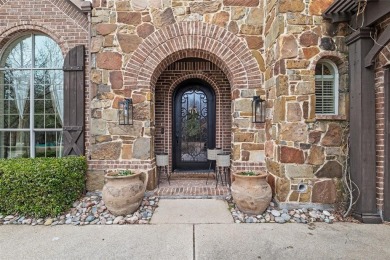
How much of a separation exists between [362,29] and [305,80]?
3.33 feet

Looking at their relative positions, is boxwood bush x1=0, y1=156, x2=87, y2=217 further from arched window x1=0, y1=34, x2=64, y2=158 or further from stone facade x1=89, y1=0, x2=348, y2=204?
arched window x1=0, y1=34, x2=64, y2=158

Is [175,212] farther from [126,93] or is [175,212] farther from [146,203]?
[126,93]

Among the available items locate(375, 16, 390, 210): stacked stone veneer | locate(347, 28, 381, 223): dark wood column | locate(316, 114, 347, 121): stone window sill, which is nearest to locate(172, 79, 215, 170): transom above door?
locate(316, 114, 347, 121): stone window sill

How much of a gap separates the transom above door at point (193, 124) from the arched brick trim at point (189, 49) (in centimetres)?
143

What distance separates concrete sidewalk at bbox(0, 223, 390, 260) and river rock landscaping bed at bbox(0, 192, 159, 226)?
5.1 inches

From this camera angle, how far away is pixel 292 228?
122 inches

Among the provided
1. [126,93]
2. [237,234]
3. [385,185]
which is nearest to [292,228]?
[237,234]

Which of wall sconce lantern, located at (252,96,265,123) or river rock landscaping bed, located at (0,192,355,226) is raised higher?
wall sconce lantern, located at (252,96,265,123)

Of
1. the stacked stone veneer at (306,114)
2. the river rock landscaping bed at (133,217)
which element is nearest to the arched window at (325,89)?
the stacked stone veneer at (306,114)

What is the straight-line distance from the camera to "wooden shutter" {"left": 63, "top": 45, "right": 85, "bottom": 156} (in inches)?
171

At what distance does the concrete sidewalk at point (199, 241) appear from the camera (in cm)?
251

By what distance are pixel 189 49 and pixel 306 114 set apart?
2.35 meters

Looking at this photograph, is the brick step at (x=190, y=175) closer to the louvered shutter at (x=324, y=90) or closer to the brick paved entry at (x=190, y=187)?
the brick paved entry at (x=190, y=187)

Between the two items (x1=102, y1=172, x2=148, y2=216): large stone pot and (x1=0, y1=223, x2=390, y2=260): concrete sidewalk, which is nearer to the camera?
(x1=0, y1=223, x2=390, y2=260): concrete sidewalk
